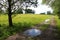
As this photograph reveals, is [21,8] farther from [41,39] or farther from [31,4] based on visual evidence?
[41,39]

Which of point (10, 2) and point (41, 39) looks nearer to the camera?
point (41, 39)

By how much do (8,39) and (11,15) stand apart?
14.2 metres

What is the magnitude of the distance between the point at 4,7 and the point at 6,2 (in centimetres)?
89

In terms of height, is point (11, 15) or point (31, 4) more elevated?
point (31, 4)

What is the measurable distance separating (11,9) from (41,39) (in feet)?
44.0

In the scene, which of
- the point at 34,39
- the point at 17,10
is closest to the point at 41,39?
the point at 34,39

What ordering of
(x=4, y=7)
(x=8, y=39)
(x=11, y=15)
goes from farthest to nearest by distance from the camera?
1. (x=11, y=15)
2. (x=4, y=7)
3. (x=8, y=39)

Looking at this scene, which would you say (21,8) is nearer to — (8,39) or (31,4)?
(31,4)

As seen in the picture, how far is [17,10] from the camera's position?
27609 millimetres

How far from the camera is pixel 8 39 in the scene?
14891 mm

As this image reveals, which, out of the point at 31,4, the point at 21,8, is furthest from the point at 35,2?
the point at 21,8

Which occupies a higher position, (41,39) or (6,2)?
(6,2)

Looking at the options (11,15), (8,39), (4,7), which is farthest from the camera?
(11,15)

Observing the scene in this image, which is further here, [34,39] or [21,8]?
[21,8]
